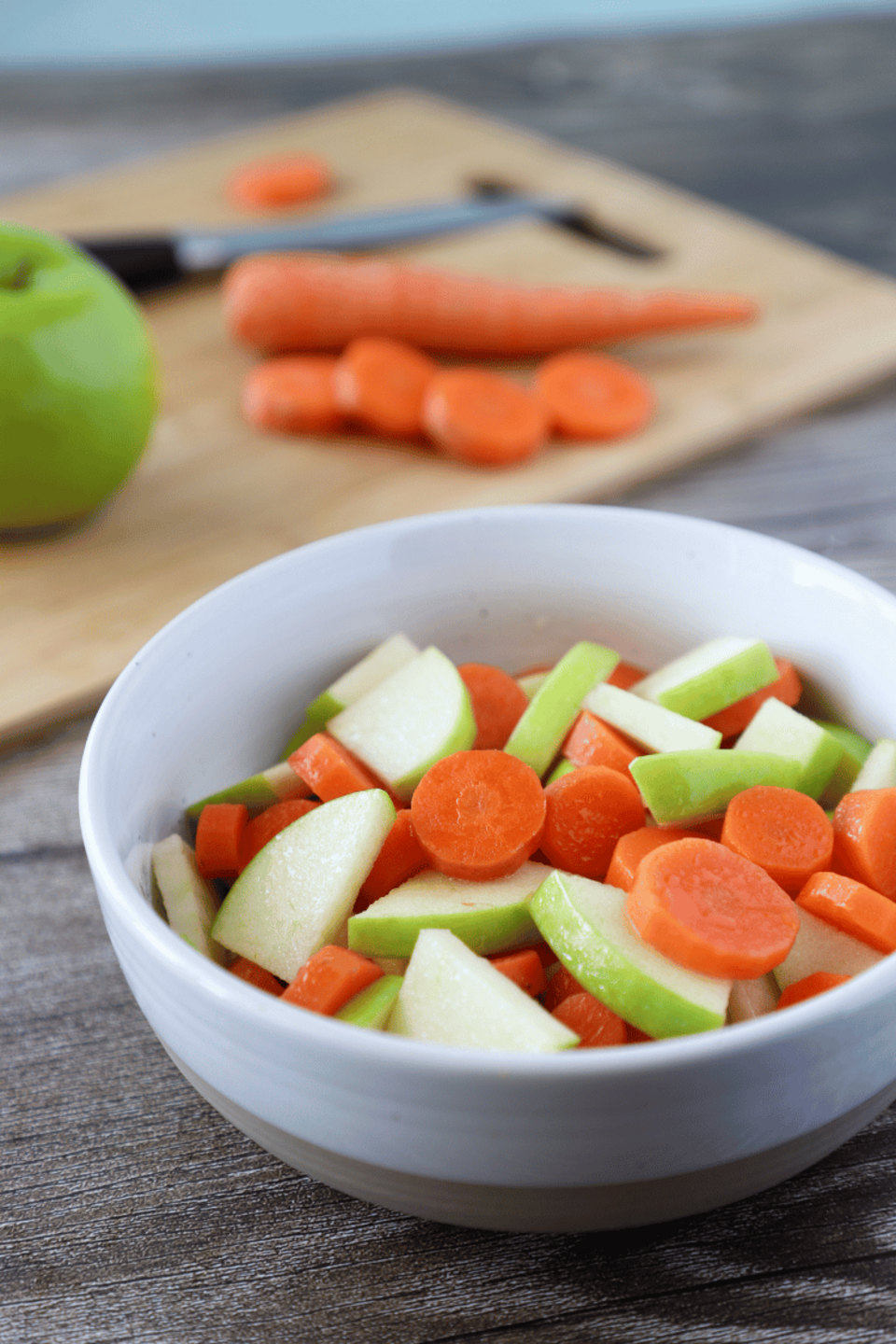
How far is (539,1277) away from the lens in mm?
730

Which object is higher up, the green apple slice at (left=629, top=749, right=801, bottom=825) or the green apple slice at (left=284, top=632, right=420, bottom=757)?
the green apple slice at (left=629, top=749, right=801, bottom=825)

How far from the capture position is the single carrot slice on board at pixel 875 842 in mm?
823

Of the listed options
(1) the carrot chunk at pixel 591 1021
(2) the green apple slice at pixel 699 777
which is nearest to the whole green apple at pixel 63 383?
(2) the green apple slice at pixel 699 777

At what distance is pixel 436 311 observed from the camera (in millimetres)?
1916

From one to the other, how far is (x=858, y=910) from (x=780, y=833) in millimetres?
83

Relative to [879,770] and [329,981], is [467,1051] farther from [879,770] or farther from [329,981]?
[879,770]

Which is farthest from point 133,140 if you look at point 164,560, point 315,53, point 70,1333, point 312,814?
point 70,1333

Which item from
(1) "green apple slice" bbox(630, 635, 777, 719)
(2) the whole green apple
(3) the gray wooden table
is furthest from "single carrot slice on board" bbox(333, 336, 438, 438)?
(1) "green apple slice" bbox(630, 635, 777, 719)

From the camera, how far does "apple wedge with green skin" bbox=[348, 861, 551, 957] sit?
79cm

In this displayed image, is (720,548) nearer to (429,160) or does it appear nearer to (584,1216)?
(584,1216)

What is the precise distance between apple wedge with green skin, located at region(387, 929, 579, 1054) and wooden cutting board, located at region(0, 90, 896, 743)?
70cm

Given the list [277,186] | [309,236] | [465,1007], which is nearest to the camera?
[465,1007]

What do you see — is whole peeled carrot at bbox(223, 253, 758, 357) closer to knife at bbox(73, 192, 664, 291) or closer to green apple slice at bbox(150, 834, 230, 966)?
knife at bbox(73, 192, 664, 291)

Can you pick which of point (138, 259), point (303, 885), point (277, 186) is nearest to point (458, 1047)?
point (303, 885)
